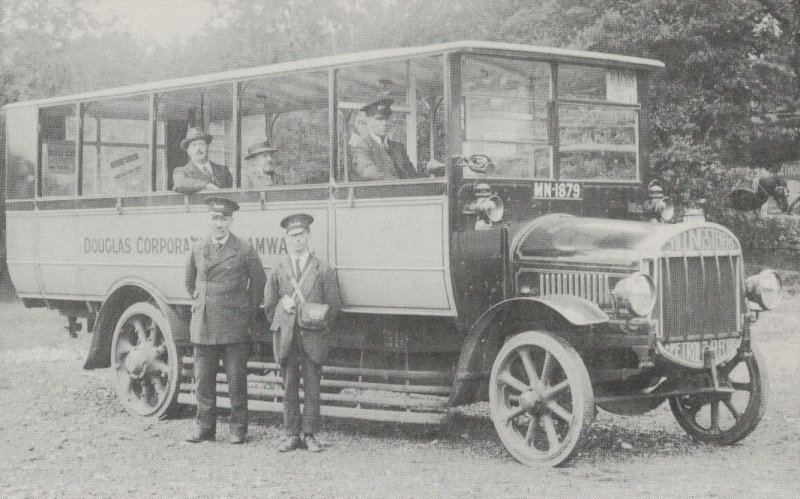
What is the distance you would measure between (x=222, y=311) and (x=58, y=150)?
322 cm

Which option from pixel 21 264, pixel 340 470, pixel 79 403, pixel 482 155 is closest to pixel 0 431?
pixel 79 403

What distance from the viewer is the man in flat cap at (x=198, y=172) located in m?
8.90

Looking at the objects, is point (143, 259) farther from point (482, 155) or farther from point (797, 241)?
point (797, 241)

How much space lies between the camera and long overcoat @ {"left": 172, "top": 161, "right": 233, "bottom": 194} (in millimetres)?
8883

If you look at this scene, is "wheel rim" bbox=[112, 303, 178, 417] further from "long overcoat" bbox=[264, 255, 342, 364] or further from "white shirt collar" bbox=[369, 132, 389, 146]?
"white shirt collar" bbox=[369, 132, 389, 146]

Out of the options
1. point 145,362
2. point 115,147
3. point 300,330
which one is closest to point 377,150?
point 300,330

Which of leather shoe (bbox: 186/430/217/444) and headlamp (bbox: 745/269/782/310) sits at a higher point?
headlamp (bbox: 745/269/782/310)

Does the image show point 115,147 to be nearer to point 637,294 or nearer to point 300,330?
point 300,330

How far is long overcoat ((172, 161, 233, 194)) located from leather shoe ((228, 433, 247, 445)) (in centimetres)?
213

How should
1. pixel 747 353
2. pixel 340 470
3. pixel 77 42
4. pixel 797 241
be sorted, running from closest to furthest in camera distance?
pixel 340 470
pixel 747 353
pixel 797 241
pixel 77 42

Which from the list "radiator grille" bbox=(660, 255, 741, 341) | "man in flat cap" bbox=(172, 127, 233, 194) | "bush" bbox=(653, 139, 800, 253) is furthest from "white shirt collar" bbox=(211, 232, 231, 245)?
"bush" bbox=(653, 139, 800, 253)

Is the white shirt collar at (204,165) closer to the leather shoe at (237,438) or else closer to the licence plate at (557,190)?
the leather shoe at (237,438)

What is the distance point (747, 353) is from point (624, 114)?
2.12 meters

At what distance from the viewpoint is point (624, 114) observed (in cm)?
835
